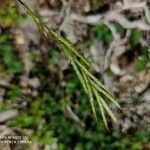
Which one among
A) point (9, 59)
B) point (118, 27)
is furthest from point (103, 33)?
point (9, 59)

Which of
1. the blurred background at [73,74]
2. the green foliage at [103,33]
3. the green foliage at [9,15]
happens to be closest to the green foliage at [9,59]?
the blurred background at [73,74]

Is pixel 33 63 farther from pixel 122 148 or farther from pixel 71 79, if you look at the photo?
pixel 122 148

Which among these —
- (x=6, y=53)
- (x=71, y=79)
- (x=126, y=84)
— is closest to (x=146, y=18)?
(x=126, y=84)

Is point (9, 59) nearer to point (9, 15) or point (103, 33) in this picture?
point (9, 15)

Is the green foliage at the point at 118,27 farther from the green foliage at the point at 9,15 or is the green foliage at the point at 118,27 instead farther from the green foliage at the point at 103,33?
the green foliage at the point at 9,15

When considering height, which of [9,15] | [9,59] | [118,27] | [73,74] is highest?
[9,15]

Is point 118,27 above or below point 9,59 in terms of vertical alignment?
above

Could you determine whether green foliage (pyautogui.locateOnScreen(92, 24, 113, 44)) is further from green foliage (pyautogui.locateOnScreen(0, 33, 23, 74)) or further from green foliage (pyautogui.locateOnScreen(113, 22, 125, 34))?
green foliage (pyautogui.locateOnScreen(0, 33, 23, 74))

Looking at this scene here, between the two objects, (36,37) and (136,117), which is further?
(36,37)
